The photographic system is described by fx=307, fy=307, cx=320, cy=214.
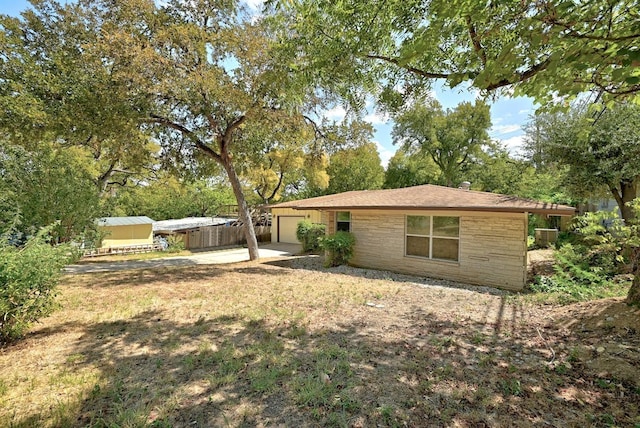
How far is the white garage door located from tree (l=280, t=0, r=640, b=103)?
15648mm

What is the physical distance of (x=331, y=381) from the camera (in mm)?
3344

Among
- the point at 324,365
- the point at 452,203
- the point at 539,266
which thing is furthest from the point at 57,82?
the point at 539,266

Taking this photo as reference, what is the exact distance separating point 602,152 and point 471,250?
250 inches

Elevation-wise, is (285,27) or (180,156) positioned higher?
(285,27)

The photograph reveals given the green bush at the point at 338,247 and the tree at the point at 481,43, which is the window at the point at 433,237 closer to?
the green bush at the point at 338,247

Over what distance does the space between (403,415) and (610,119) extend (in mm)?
13066

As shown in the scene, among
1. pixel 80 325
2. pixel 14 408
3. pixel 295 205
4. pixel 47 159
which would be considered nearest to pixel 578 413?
pixel 14 408

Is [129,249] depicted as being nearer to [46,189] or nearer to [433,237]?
[46,189]

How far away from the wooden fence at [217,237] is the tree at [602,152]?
18.4 meters

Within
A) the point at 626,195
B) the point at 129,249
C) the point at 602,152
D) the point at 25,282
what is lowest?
the point at 129,249

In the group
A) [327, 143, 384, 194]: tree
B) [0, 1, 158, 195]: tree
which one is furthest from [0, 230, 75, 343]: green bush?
[327, 143, 384, 194]: tree

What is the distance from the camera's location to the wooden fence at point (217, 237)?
20.8 m

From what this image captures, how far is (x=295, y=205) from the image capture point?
13852 millimetres

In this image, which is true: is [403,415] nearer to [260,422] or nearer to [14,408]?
[260,422]
